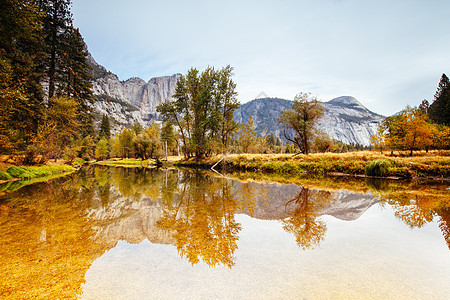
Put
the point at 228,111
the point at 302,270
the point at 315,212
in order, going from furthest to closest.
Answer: the point at 228,111 → the point at 315,212 → the point at 302,270

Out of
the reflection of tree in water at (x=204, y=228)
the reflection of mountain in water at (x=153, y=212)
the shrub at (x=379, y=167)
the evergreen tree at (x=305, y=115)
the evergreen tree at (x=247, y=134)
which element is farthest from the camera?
the evergreen tree at (x=247, y=134)

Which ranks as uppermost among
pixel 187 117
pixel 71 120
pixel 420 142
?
pixel 187 117

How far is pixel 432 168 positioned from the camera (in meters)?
12.8

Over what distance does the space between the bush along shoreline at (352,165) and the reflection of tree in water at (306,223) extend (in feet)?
34.4

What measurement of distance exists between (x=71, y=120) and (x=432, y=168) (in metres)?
32.9

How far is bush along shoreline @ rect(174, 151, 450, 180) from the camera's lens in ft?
42.8

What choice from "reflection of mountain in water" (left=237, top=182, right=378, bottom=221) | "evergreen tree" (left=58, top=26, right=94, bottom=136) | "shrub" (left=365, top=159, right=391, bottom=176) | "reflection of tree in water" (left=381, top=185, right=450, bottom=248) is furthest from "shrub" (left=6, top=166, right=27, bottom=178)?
"shrub" (left=365, top=159, right=391, bottom=176)

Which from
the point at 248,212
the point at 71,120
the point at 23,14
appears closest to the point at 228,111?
the point at 71,120

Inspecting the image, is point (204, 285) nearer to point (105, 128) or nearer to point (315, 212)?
point (315, 212)

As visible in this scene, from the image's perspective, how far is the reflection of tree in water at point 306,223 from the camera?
12.1 feet

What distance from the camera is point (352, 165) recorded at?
1571 centimetres

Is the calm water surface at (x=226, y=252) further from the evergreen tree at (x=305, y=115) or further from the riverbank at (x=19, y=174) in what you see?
the evergreen tree at (x=305, y=115)

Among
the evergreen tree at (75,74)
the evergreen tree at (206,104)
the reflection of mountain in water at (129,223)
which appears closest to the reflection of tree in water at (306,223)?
the reflection of mountain in water at (129,223)

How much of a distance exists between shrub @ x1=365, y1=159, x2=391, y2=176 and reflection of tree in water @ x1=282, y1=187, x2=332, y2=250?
33.1ft
